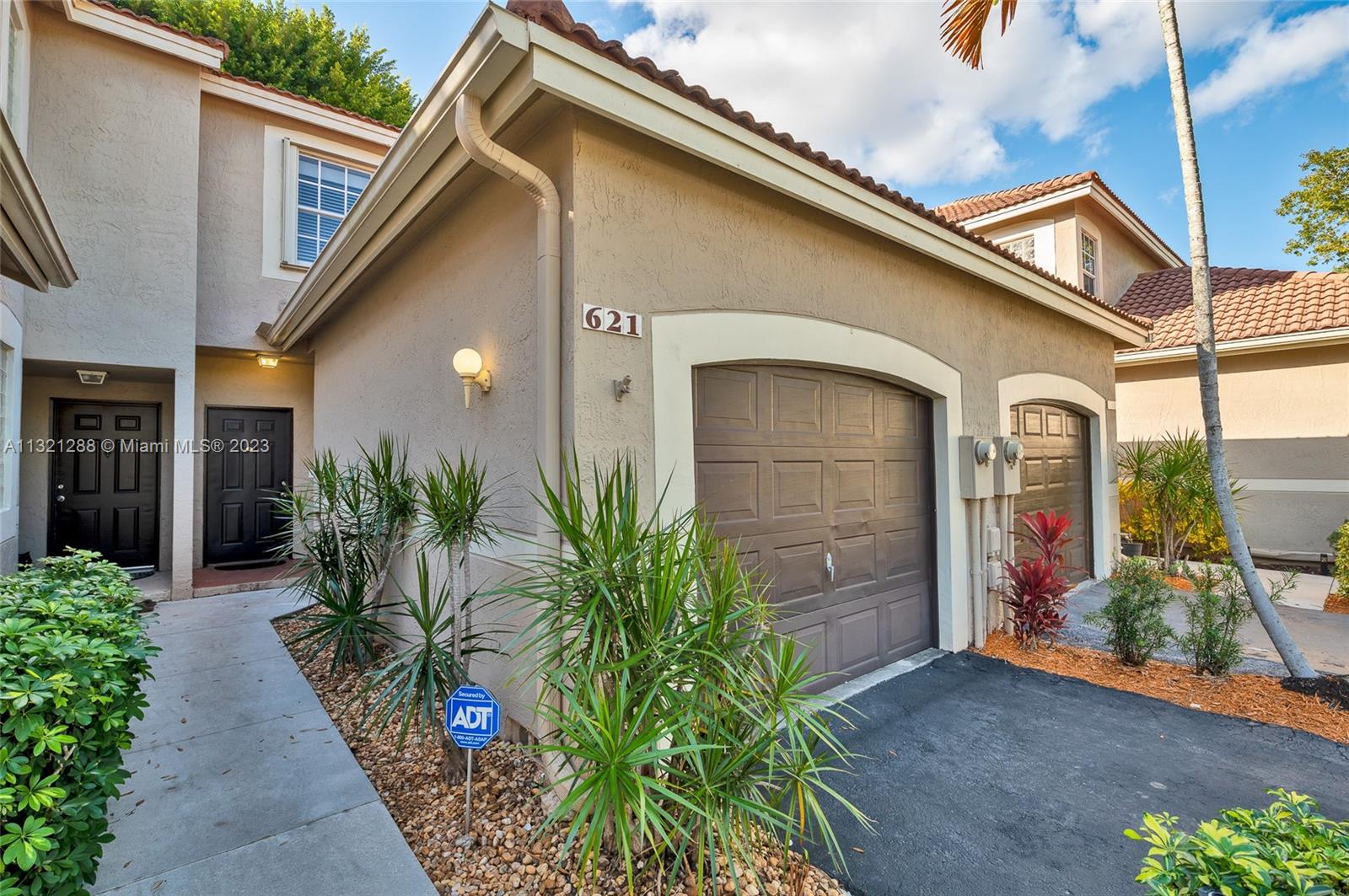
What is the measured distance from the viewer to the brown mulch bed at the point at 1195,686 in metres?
4.52

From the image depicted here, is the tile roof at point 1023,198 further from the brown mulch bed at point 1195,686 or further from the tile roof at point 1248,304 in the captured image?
the brown mulch bed at point 1195,686

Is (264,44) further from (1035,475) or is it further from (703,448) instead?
(1035,475)

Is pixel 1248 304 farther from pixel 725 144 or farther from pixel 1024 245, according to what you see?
pixel 725 144

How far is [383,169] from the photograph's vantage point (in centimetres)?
436

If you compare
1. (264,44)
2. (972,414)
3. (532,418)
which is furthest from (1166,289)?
(264,44)

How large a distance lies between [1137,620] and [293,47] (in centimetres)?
2415

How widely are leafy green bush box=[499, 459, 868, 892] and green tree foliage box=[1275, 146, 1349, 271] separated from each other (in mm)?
22860

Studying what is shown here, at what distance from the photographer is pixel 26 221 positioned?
4070 mm

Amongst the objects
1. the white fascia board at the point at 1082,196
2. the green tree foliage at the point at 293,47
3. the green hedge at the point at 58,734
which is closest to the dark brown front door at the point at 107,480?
the green hedge at the point at 58,734

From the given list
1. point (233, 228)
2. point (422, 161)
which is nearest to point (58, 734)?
point (422, 161)

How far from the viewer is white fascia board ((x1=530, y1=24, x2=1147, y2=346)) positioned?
3.07 m

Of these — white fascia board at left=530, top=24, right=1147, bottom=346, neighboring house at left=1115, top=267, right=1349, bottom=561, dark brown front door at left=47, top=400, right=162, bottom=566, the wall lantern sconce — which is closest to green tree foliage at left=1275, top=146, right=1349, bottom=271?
neighboring house at left=1115, top=267, right=1349, bottom=561

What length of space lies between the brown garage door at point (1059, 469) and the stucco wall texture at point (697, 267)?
225 cm

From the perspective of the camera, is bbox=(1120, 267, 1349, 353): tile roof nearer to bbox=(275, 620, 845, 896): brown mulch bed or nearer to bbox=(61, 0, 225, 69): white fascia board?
bbox=(275, 620, 845, 896): brown mulch bed
